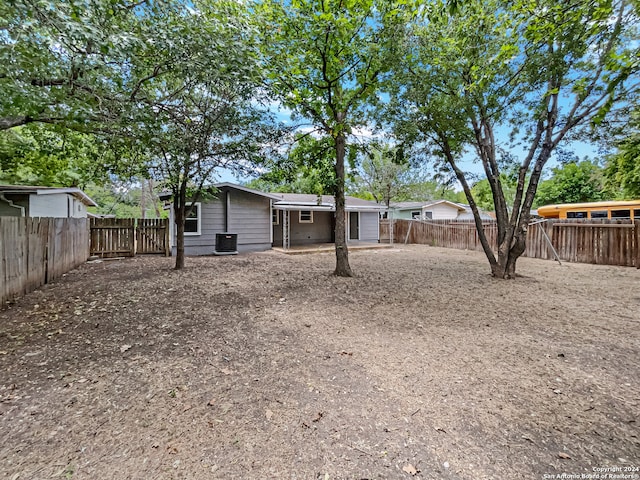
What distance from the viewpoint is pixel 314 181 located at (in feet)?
23.3

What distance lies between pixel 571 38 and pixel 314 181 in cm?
532

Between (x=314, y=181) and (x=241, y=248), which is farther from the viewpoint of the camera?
(x=241, y=248)

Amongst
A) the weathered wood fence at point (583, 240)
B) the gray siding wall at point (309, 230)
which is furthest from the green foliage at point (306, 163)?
the weathered wood fence at point (583, 240)

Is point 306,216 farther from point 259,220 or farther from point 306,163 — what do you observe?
point 306,163

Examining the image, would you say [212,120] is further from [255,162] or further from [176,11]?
[176,11]

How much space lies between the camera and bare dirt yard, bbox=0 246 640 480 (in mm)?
1732

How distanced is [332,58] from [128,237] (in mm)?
9557

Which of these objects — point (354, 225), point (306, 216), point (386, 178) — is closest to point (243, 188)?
point (306, 216)

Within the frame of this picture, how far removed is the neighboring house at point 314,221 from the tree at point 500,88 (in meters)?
8.13

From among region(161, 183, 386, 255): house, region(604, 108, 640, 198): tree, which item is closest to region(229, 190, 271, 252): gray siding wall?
region(161, 183, 386, 255): house

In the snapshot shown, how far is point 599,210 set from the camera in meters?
13.4

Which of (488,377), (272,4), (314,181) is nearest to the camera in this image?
(488,377)

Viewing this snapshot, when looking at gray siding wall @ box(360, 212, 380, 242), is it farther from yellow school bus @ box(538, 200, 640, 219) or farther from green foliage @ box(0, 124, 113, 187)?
green foliage @ box(0, 124, 113, 187)

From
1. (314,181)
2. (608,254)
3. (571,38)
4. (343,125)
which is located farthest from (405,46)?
(608,254)
